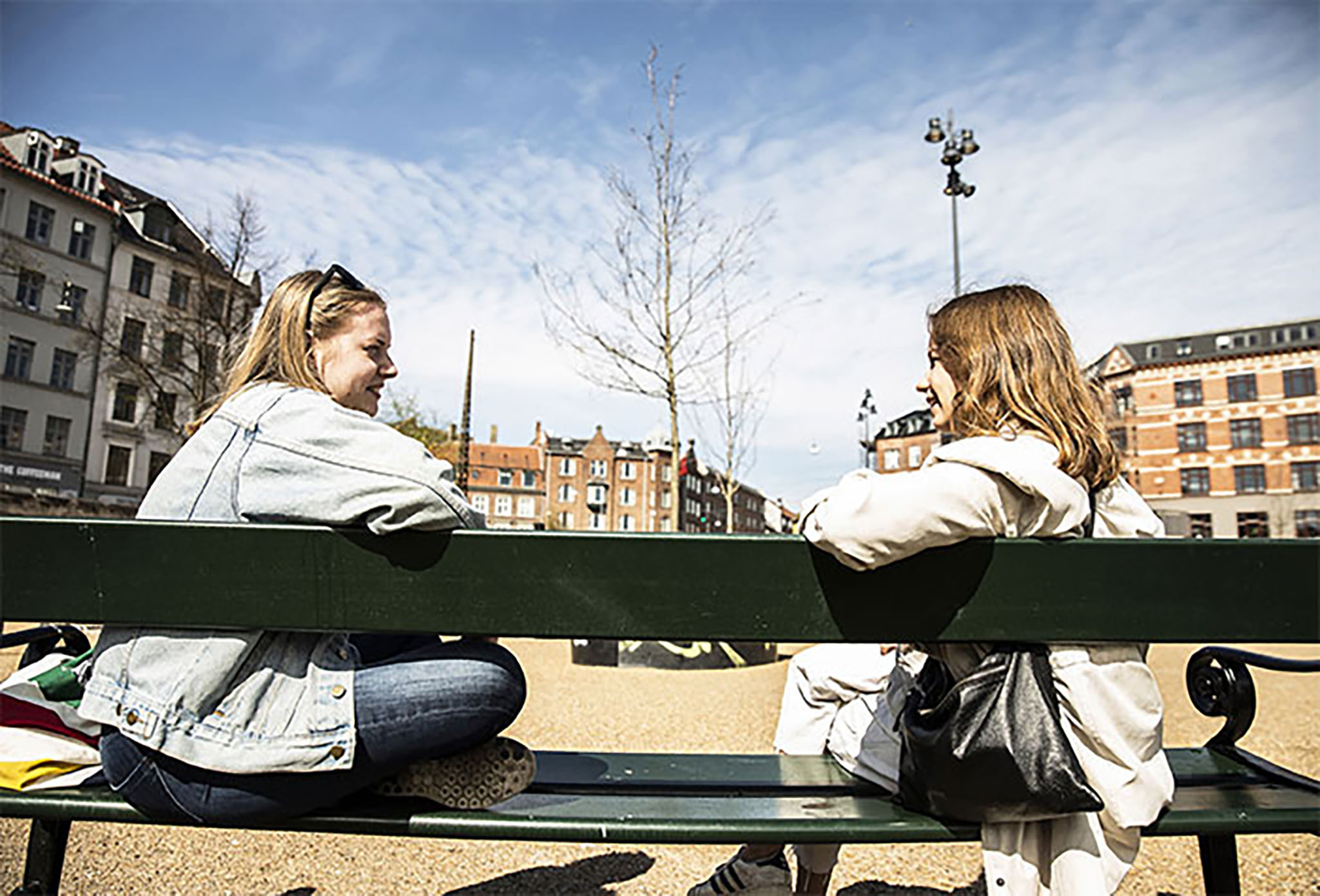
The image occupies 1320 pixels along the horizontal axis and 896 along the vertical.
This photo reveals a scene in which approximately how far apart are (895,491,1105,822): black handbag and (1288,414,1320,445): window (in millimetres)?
57998

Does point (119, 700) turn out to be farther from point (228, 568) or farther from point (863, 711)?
point (863, 711)

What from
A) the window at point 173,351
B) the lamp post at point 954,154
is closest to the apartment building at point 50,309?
the window at point 173,351

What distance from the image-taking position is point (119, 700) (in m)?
1.76

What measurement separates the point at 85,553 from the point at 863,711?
5.96 feet

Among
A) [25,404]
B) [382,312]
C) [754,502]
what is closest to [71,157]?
[25,404]

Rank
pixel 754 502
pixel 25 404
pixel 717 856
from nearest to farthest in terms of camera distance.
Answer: pixel 717 856, pixel 25 404, pixel 754 502

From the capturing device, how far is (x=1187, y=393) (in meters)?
53.2

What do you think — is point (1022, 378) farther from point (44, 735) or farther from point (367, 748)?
point (44, 735)

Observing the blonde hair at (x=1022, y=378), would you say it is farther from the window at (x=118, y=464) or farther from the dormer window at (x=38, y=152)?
the dormer window at (x=38, y=152)

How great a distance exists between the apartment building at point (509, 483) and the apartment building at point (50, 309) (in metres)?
47.0

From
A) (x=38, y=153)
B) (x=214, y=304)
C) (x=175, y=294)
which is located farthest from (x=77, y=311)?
(x=214, y=304)

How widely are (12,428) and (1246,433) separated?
61.1m

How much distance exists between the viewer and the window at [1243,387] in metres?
51.4

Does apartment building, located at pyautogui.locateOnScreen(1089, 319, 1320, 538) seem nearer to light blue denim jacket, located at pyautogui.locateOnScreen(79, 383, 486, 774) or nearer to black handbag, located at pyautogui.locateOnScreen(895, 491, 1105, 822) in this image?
black handbag, located at pyautogui.locateOnScreen(895, 491, 1105, 822)
